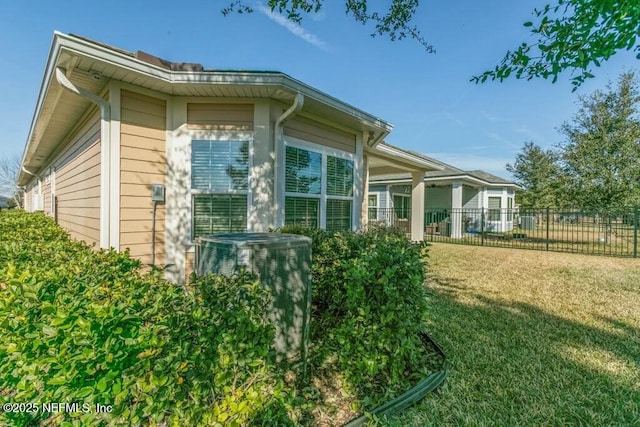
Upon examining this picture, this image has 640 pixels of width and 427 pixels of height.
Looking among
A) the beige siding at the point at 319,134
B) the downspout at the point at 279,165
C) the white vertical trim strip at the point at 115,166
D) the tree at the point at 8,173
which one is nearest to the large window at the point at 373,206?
the beige siding at the point at 319,134

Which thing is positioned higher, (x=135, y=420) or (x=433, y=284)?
(x=135, y=420)

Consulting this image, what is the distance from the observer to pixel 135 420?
114 centimetres

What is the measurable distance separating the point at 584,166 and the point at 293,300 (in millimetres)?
14559

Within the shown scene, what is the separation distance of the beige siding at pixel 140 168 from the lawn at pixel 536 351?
3818 mm

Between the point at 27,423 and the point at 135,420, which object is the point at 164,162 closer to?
the point at 27,423

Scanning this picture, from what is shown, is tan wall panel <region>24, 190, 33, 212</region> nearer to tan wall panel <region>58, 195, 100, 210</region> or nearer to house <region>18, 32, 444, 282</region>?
tan wall panel <region>58, 195, 100, 210</region>

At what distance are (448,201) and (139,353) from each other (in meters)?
18.1

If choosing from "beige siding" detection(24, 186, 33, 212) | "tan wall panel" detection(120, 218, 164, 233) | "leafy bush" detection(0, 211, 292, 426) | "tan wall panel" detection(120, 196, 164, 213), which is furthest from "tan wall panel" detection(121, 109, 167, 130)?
"beige siding" detection(24, 186, 33, 212)

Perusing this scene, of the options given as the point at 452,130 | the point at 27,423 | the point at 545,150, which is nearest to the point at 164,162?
the point at 27,423

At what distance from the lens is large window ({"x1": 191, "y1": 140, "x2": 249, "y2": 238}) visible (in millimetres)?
4402

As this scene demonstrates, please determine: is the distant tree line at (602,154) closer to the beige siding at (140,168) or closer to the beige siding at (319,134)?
the beige siding at (319,134)

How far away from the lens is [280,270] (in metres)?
2.54

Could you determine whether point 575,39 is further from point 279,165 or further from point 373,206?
point 373,206

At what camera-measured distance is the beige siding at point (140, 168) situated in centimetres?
401
